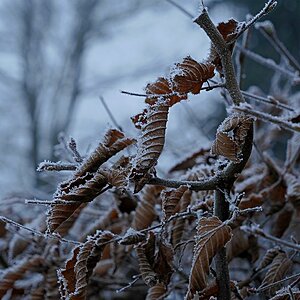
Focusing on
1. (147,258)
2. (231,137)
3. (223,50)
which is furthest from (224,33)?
(147,258)

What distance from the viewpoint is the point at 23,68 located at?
37.7 feet

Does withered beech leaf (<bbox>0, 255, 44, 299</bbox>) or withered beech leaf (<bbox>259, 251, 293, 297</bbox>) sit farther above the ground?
withered beech leaf (<bbox>0, 255, 44, 299</bbox>)

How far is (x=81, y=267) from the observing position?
81cm

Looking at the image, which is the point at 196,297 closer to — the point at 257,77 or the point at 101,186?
the point at 101,186

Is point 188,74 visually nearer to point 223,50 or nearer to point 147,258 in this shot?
point 223,50

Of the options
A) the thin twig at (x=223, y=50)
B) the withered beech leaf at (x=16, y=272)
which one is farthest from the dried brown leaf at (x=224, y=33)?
the withered beech leaf at (x=16, y=272)

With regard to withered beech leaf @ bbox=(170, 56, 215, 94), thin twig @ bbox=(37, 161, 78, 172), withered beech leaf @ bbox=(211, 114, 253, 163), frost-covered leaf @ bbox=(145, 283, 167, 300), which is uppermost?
withered beech leaf @ bbox=(170, 56, 215, 94)

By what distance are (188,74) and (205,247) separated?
239 mm

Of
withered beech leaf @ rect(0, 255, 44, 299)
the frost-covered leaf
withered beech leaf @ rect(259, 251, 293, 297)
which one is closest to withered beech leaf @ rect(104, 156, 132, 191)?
the frost-covered leaf

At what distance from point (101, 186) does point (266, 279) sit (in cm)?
36

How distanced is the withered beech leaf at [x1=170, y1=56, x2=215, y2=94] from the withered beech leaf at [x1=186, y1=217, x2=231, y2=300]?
0.62 feet

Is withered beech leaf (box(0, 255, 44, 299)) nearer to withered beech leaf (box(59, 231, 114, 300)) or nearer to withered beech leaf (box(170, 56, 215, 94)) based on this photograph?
withered beech leaf (box(59, 231, 114, 300))

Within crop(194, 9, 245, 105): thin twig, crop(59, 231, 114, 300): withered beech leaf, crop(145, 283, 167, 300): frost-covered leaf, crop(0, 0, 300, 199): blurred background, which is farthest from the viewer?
crop(0, 0, 300, 199): blurred background

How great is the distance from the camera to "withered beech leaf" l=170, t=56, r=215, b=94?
72 cm
